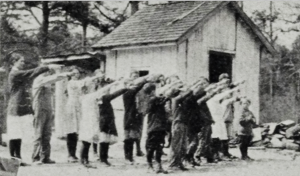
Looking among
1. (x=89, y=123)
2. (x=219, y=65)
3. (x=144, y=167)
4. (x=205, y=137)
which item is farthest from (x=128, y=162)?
(x=219, y=65)

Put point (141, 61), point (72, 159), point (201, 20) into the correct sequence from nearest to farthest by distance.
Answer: point (72, 159), point (201, 20), point (141, 61)

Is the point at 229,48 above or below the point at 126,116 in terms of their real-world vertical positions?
above

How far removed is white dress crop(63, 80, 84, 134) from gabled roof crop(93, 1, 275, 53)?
8.26 ft

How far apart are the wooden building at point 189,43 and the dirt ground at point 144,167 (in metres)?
1.97

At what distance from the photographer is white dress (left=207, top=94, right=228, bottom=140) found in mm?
7988

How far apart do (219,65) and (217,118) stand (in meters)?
3.63

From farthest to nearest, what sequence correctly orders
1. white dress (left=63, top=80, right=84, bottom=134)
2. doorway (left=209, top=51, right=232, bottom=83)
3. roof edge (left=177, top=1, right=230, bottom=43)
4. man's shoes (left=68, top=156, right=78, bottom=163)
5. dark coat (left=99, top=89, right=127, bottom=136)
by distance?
doorway (left=209, top=51, right=232, bottom=83)
roof edge (left=177, top=1, right=230, bottom=43)
white dress (left=63, top=80, right=84, bottom=134)
man's shoes (left=68, top=156, right=78, bottom=163)
dark coat (left=99, top=89, right=127, bottom=136)

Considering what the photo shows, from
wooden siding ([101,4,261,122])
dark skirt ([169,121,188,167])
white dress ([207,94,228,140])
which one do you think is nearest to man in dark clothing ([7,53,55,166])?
dark skirt ([169,121,188,167])

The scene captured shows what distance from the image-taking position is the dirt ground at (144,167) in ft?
20.3

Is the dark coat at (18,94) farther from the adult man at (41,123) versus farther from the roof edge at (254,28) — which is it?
the roof edge at (254,28)

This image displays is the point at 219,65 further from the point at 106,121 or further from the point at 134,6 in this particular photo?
the point at 106,121

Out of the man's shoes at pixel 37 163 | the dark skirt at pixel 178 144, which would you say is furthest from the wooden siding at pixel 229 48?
the man's shoes at pixel 37 163

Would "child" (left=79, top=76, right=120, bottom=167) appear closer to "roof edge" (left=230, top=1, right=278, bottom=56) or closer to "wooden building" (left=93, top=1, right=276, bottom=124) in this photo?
"wooden building" (left=93, top=1, right=276, bottom=124)

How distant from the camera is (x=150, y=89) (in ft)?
22.2
